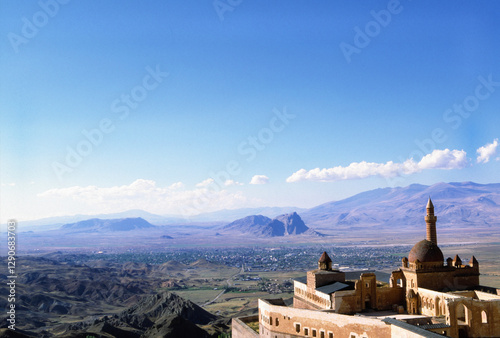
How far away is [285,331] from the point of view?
42.9 m

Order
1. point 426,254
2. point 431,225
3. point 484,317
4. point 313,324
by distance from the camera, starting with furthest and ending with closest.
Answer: point 431,225, point 426,254, point 313,324, point 484,317

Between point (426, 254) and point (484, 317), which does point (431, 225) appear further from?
point (484, 317)

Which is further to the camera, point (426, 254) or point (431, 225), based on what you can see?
point (431, 225)

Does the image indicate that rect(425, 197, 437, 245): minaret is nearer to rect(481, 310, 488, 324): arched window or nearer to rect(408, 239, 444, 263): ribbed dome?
rect(408, 239, 444, 263): ribbed dome

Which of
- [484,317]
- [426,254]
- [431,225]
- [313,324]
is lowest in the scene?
[313,324]

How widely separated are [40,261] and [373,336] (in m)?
180

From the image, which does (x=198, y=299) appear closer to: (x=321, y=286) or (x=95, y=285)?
(x=95, y=285)

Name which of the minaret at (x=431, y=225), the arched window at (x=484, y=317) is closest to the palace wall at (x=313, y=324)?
the arched window at (x=484, y=317)

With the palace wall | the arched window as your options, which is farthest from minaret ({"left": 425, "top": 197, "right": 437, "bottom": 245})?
the palace wall

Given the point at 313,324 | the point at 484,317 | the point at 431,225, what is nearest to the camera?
the point at 484,317

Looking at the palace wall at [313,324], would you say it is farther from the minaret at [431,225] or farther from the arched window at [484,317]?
the minaret at [431,225]

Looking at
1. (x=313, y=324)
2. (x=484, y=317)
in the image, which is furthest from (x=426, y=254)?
(x=313, y=324)

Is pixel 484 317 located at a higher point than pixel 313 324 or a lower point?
higher

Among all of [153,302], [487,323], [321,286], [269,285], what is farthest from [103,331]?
[269,285]
